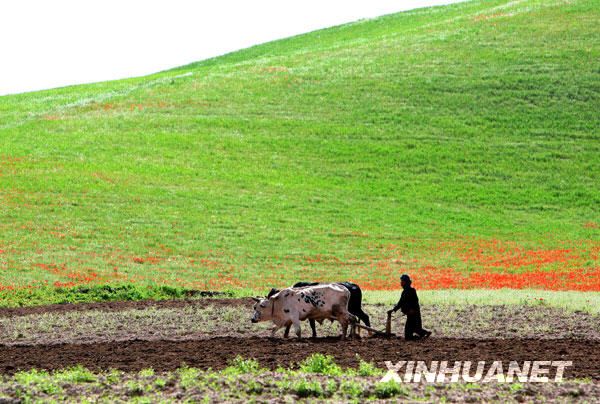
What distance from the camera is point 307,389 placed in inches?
600

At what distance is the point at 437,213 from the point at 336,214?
22.9 ft

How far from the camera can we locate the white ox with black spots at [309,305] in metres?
24.2

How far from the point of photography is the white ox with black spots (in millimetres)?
24188

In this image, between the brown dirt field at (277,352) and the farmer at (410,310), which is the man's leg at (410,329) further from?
the brown dirt field at (277,352)

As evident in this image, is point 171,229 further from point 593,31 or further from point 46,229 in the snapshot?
point 593,31

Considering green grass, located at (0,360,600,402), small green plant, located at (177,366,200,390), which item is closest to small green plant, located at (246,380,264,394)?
green grass, located at (0,360,600,402)

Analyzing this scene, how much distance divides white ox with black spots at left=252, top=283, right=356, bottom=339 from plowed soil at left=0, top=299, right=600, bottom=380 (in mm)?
605

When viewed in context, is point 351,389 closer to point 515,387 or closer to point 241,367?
point 515,387

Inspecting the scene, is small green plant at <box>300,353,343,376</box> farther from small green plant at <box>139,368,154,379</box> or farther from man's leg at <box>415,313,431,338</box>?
man's leg at <box>415,313,431,338</box>

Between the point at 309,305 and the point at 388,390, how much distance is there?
361 inches

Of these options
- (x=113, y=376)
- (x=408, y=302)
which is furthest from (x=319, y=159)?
(x=113, y=376)

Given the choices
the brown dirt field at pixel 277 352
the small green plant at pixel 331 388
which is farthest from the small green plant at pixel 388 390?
the brown dirt field at pixel 277 352

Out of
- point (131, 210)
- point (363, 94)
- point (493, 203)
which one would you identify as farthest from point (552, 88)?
point (131, 210)

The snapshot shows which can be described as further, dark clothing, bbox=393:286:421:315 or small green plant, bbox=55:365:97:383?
dark clothing, bbox=393:286:421:315
